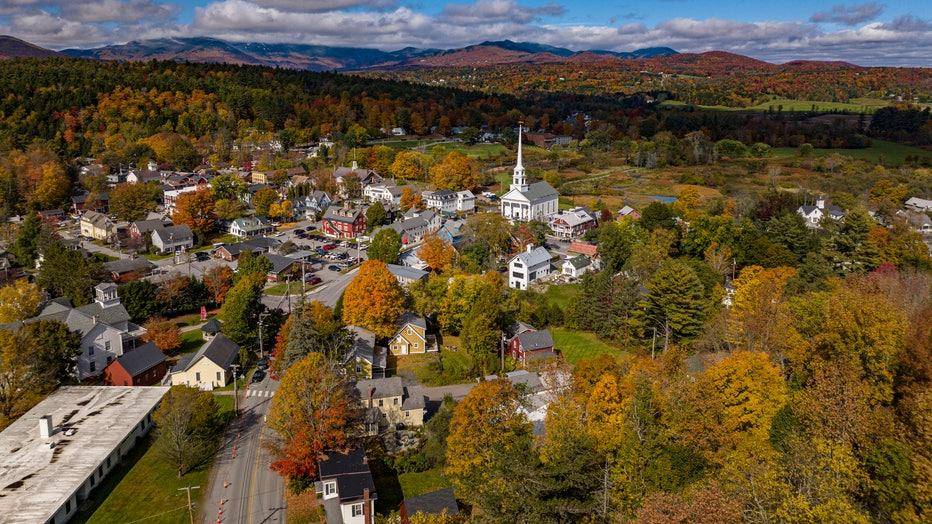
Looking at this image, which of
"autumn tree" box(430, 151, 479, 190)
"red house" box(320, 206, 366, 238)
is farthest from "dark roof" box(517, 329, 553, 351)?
"autumn tree" box(430, 151, 479, 190)

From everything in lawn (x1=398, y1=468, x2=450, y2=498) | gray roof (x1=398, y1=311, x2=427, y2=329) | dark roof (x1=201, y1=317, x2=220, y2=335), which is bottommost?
lawn (x1=398, y1=468, x2=450, y2=498)

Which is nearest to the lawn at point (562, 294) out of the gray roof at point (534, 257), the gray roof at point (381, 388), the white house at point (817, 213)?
the gray roof at point (534, 257)

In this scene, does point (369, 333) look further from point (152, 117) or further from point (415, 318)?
point (152, 117)

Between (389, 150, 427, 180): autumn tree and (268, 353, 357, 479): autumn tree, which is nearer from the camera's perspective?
(268, 353, 357, 479): autumn tree

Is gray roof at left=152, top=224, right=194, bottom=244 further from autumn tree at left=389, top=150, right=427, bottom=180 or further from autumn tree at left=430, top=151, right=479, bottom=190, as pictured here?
autumn tree at left=389, top=150, right=427, bottom=180

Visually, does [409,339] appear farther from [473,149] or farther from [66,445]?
[473,149]

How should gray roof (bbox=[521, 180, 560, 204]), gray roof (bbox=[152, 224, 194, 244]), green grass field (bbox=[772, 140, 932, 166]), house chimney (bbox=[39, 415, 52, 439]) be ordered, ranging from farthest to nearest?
1. green grass field (bbox=[772, 140, 932, 166])
2. gray roof (bbox=[521, 180, 560, 204])
3. gray roof (bbox=[152, 224, 194, 244])
4. house chimney (bbox=[39, 415, 52, 439])
